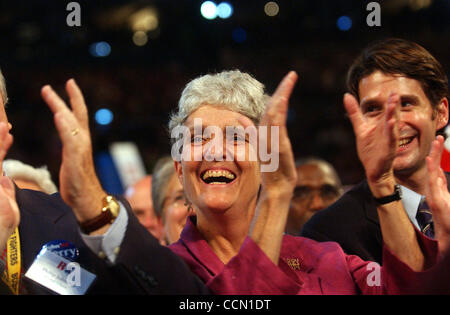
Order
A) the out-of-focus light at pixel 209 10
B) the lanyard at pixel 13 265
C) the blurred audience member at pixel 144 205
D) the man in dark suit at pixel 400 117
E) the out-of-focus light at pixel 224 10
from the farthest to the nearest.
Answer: the out-of-focus light at pixel 224 10 < the out-of-focus light at pixel 209 10 < the blurred audience member at pixel 144 205 < the man in dark suit at pixel 400 117 < the lanyard at pixel 13 265

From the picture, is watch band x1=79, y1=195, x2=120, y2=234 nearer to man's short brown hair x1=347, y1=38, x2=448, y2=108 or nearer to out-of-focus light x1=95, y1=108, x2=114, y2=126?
man's short brown hair x1=347, y1=38, x2=448, y2=108

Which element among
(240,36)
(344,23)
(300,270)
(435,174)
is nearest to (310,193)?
(300,270)

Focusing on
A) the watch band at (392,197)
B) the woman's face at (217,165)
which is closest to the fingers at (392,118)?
the watch band at (392,197)

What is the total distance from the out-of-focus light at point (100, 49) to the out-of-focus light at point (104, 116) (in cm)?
88

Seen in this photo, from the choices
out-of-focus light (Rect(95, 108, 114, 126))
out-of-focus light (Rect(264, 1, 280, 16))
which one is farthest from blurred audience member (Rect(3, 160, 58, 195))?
out-of-focus light (Rect(264, 1, 280, 16))

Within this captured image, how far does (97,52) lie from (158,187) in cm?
529

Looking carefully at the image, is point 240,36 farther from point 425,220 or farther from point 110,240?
point 110,240

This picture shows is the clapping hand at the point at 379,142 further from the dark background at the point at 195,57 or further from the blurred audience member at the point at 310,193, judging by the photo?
the dark background at the point at 195,57

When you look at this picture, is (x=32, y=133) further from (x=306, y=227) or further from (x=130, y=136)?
(x=306, y=227)

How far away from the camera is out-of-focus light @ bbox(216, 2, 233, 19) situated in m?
7.25

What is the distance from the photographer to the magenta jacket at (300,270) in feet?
5.07

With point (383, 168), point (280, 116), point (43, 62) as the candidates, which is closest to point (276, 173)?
point (280, 116)

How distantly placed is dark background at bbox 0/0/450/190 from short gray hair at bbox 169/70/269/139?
5268mm

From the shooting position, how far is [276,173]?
5.11 ft
